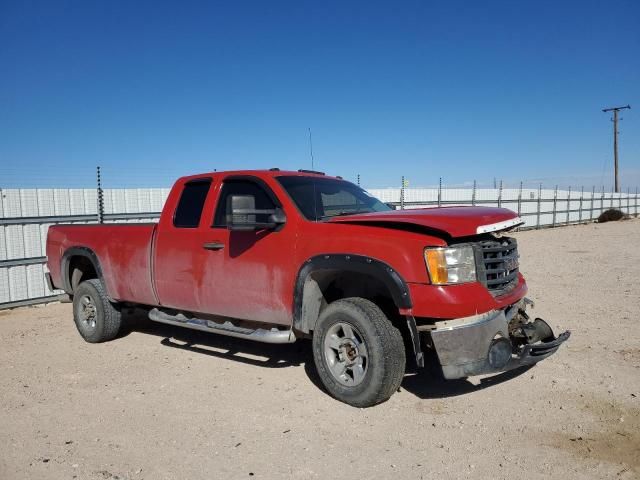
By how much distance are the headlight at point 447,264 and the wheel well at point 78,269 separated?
4.78 m

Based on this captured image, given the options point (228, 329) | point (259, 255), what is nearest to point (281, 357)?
point (228, 329)

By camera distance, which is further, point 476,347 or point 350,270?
point 350,270

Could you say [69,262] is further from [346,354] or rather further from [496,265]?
[496,265]

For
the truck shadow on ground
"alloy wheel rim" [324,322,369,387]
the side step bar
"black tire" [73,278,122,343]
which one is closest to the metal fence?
the truck shadow on ground

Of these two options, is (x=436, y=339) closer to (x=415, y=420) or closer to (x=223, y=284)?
(x=415, y=420)

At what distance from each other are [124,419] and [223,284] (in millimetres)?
1455

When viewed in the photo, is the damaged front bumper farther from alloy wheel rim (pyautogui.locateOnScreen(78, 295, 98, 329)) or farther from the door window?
alloy wheel rim (pyautogui.locateOnScreen(78, 295, 98, 329))

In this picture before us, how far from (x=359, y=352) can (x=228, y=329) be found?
146 centimetres

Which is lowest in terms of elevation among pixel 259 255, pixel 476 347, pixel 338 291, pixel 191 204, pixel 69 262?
pixel 476 347

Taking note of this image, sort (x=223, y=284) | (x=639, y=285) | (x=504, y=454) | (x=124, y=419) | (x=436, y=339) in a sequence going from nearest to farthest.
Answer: (x=504, y=454), (x=436, y=339), (x=124, y=419), (x=223, y=284), (x=639, y=285)

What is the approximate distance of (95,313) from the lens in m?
6.38

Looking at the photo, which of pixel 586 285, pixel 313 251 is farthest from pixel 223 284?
pixel 586 285

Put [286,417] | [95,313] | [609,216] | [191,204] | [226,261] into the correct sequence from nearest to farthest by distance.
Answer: [286,417] → [226,261] → [191,204] → [95,313] → [609,216]

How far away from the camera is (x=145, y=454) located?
11.5 ft
